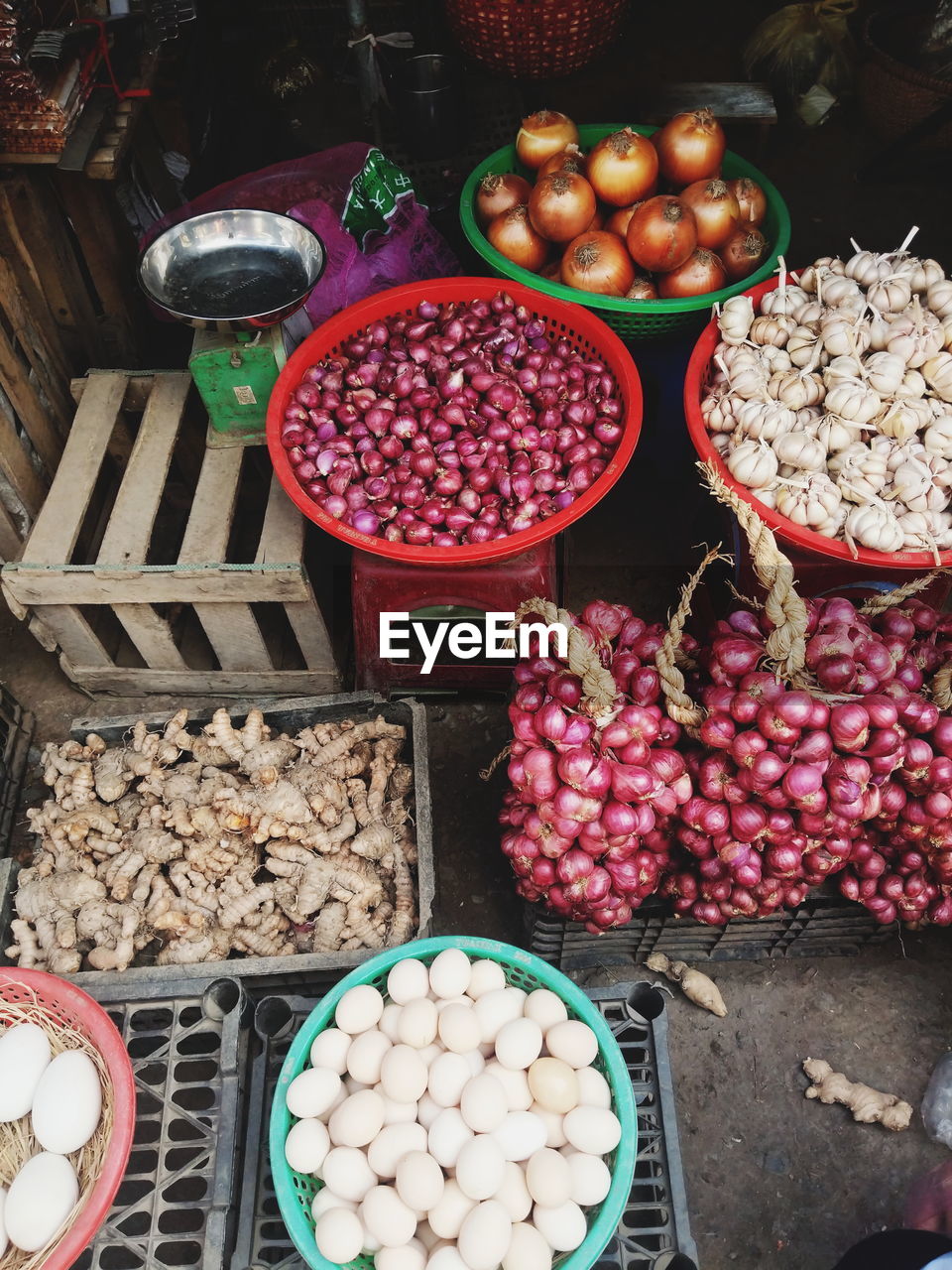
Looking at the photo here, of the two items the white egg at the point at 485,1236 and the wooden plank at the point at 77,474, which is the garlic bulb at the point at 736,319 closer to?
the wooden plank at the point at 77,474

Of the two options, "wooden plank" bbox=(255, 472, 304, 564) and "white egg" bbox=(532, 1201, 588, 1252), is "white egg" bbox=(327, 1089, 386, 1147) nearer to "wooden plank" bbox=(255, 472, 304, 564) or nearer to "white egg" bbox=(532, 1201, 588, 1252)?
"white egg" bbox=(532, 1201, 588, 1252)

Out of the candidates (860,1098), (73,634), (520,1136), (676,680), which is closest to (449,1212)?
(520,1136)

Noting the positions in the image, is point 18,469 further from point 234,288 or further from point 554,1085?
point 554,1085

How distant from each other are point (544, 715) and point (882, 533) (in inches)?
39.6

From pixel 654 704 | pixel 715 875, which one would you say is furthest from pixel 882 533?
pixel 715 875

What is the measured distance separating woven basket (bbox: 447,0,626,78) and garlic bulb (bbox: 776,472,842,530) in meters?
2.22

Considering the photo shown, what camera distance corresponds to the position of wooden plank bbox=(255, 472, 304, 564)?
2.38 m

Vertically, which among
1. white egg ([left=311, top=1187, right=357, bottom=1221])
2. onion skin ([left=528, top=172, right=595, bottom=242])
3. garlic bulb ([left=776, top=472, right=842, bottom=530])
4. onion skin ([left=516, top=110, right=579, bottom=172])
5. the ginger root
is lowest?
the ginger root

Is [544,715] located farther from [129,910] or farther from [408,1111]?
[129,910]

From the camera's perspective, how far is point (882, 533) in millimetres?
2125

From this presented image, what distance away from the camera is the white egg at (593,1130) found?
153cm

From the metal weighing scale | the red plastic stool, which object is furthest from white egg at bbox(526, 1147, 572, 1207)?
the metal weighing scale

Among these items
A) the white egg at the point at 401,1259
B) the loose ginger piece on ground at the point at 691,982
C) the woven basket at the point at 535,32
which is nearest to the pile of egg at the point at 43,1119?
the white egg at the point at 401,1259

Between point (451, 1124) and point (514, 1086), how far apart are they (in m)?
0.14
